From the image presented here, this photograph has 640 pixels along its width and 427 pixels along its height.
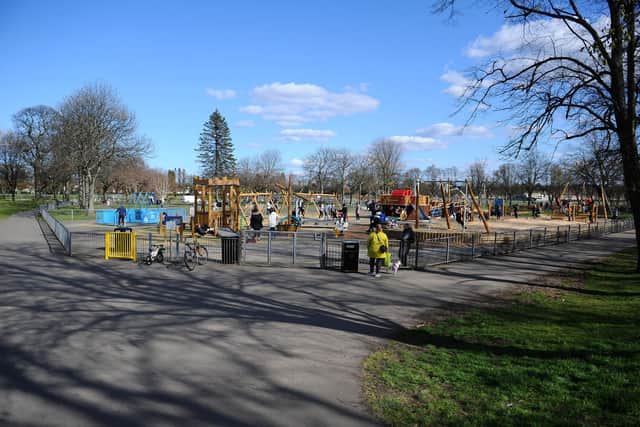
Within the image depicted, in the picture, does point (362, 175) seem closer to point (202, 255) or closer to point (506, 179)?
point (506, 179)

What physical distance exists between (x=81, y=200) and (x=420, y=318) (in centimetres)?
5961

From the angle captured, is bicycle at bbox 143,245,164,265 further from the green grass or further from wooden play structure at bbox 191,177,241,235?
the green grass

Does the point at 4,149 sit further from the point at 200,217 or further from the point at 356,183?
the point at 200,217

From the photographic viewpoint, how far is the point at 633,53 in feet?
40.9

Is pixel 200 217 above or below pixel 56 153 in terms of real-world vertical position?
below

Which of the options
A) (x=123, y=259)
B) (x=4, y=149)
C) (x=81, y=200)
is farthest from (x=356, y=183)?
(x=123, y=259)

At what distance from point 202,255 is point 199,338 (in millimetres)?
9352

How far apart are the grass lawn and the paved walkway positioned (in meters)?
0.56

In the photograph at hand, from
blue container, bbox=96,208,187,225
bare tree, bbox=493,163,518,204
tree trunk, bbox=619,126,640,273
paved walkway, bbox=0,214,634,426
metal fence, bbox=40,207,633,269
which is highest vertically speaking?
bare tree, bbox=493,163,518,204

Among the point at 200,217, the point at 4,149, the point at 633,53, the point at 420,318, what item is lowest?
the point at 420,318

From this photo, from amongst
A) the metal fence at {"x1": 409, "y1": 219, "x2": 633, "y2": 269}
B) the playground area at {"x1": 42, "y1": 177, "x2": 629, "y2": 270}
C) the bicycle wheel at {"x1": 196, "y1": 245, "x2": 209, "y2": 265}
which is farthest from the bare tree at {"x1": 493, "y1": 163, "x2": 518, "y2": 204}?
the bicycle wheel at {"x1": 196, "y1": 245, "x2": 209, "y2": 265}

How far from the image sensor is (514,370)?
6.38 metres

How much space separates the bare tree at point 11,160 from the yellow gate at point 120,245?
71.3 metres

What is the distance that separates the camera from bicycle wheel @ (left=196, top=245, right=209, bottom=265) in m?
16.4
